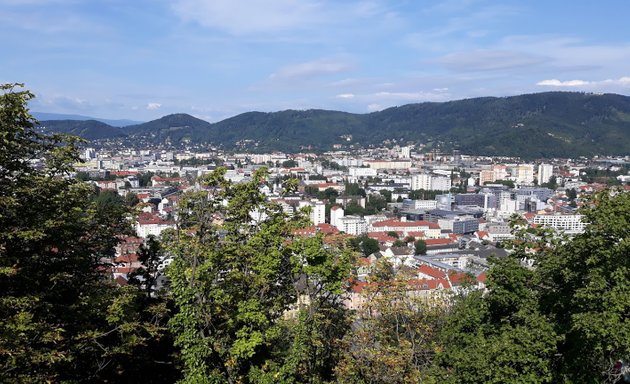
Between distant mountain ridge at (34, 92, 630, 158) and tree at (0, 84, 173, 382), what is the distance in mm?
121416

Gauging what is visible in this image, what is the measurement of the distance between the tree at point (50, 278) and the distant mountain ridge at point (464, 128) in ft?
398

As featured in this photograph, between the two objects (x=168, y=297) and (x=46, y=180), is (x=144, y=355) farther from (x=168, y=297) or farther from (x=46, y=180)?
(x=46, y=180)

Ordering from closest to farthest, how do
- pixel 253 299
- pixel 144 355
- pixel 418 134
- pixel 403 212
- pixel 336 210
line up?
pixel 253 299
pixel 144 355
pixel 336 210
pixel 403 212
pixel 418 134

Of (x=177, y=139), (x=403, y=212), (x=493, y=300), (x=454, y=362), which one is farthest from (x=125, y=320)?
(x=177, y=139)

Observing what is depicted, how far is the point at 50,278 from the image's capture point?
575 cm

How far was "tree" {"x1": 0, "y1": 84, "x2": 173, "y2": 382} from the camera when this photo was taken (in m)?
5.09

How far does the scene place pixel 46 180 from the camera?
6.08m

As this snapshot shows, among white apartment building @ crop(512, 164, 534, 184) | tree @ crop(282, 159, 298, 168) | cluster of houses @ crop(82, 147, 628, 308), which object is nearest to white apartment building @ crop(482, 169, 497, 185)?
cluster of houses @ crop(82, 147, 628, 308)

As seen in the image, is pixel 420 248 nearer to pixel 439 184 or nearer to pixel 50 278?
pixel 50 278

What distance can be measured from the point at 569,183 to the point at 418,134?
307ft

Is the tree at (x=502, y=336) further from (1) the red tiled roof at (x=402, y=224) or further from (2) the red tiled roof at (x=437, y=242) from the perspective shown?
(1) the red tiled roof at (x=402, y=224)

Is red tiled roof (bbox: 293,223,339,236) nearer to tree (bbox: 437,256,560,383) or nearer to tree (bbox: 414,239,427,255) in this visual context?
tree (bbox: 437,256,560,383)

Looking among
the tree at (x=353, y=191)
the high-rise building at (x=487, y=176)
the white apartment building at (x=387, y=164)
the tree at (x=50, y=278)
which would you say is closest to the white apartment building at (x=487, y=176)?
the high-rise building at (x=487, y=176)

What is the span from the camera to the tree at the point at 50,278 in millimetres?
5094
